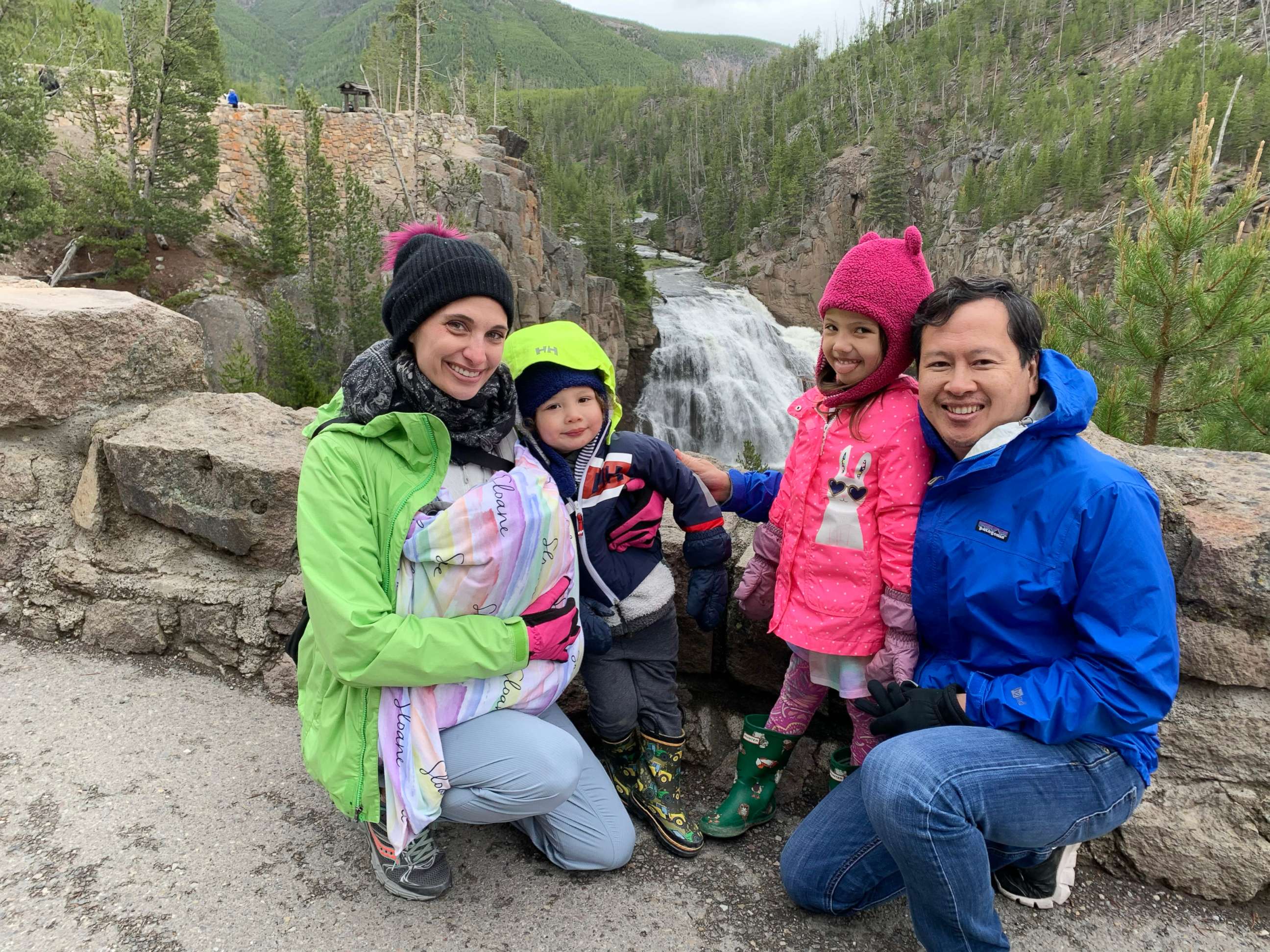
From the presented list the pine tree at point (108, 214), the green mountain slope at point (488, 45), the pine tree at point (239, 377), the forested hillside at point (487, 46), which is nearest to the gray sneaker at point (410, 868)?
the pine tree at point (239, 377)

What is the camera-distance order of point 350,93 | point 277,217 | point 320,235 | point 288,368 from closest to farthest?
1. point 288,368
2. point 277,217
3. point 320,235
4. point 350,93

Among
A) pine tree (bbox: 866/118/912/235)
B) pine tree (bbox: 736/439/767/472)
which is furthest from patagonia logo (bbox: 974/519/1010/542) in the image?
pine tree (bbox: 866/118/912/235)

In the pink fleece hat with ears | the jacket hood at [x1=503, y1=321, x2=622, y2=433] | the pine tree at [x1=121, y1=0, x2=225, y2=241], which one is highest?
the pine tree at [x1=121, y1=0, x2=225, y2=241]

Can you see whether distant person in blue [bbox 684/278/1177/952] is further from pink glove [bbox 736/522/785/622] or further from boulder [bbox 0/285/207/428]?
boulder [bbox 0/285/207/428]

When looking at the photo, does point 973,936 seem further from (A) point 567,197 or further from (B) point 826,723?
(A) point 567,197

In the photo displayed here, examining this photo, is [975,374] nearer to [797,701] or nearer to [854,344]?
[854,344]

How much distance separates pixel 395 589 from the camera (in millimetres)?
2043

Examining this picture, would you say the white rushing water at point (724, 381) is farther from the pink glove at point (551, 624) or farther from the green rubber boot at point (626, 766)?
the pink glove at point (551, 624)

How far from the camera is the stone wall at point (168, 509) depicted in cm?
284

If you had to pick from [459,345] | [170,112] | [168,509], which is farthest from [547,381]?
[170,112]

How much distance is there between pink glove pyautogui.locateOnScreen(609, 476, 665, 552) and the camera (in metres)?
2.44

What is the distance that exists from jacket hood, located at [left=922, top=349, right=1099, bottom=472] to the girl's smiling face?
399 mm

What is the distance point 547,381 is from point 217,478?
1747 millimetres

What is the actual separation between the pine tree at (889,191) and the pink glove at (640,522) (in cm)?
4741
